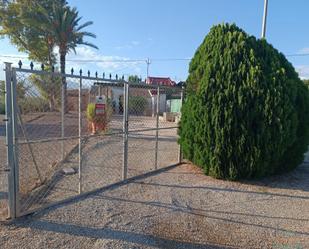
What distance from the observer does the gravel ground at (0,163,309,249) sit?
376 cm

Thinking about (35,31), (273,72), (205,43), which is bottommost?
(273,72)

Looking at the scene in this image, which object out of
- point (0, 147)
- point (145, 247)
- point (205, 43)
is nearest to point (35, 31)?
point (0, 147)

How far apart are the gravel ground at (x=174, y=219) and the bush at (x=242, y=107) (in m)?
0.60

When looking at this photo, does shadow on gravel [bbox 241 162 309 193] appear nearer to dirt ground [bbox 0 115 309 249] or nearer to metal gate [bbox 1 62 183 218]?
dirt ground [bbox 0 115 309 249]

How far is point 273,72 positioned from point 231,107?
1237 mm

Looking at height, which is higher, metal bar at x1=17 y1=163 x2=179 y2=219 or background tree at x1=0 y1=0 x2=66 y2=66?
background tree at x1=0 y1=0 x2=66 y2=66

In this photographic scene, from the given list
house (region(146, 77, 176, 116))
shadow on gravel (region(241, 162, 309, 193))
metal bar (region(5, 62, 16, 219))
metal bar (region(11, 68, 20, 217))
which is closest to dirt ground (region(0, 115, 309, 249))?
shadow on gravel (region(241, 162, 309, 193))

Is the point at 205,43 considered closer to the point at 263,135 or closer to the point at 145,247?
the point at 263,135

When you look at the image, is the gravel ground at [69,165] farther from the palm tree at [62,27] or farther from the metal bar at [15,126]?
the palm tree at [62,27]

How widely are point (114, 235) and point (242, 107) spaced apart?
3722mm

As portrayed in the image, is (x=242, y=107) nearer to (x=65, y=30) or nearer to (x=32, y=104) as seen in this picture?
(x=32, y=104)

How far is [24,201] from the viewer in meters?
4.66

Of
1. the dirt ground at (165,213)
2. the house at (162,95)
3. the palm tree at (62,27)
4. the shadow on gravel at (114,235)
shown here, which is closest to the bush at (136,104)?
the house at (162,95)

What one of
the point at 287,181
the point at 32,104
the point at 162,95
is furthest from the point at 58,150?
the point at 162,95
